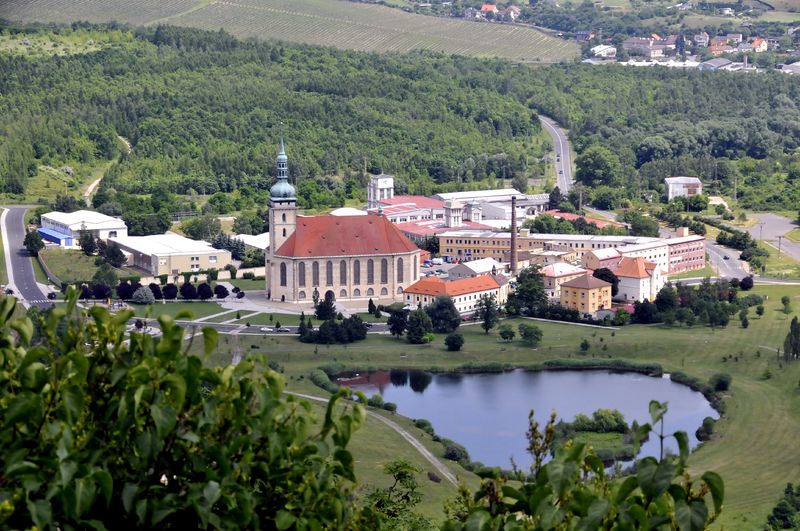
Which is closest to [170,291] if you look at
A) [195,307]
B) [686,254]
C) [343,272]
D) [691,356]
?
[195,307]

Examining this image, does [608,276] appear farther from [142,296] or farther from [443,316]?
[142,296]

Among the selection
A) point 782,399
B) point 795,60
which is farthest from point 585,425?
point 795,60

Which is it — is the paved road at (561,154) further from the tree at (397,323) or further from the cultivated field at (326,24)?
the tree at (397,323)

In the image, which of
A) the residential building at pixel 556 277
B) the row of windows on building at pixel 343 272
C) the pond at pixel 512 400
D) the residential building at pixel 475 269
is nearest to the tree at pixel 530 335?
the pond at pixel 512 400

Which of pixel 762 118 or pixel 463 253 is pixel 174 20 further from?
pixel 463 253

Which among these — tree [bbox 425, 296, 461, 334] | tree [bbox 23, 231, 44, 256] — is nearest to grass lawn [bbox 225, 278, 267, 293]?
tree [bbox 425, 296, 461, 334]

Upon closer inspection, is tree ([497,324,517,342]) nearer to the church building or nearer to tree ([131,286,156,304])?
the church building
